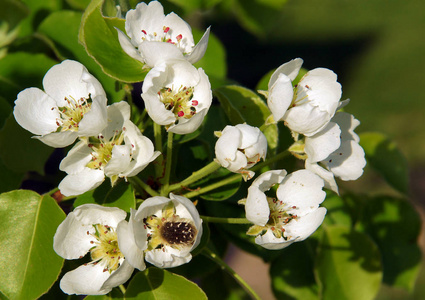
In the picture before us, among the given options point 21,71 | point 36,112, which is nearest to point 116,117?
point 36,112

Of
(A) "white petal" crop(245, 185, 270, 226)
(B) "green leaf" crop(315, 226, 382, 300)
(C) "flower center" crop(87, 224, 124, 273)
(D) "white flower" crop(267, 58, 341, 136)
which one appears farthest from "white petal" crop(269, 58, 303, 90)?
(B) "green leaf" crop(315, 226, 382, 300)

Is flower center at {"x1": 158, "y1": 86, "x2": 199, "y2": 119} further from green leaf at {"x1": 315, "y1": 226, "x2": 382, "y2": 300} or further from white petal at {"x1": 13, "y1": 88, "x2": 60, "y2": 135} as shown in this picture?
green leaf at {"x1": 315, "y1": 226, "x2": 382, "y2": 300}

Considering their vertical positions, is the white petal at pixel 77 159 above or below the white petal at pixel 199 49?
below

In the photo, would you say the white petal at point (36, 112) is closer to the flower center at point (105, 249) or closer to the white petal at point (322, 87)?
the flower center at point (105, 249)

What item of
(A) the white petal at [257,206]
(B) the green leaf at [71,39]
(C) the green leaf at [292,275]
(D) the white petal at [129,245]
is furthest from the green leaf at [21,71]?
(C) the green leaf at [292,275]

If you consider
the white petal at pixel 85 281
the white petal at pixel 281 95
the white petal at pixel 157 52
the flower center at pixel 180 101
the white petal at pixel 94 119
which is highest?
the white petal at pixel 157 52

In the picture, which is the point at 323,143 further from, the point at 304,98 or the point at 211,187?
the point at 211,187

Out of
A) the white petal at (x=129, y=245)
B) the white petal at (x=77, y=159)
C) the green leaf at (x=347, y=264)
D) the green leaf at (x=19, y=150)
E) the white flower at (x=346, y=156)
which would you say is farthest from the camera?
the green leaf at (x=347, y=264)
